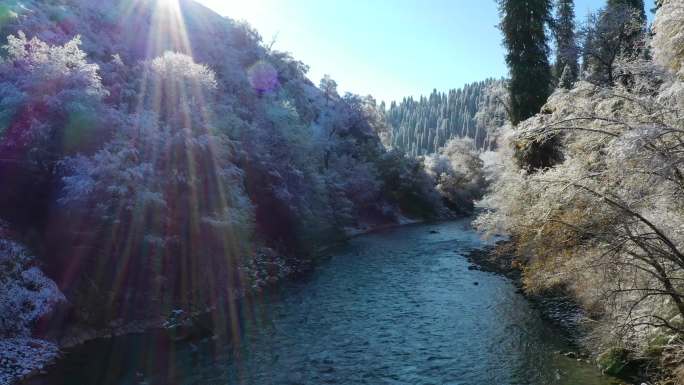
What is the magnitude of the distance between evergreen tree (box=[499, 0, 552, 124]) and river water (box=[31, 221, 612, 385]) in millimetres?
11372

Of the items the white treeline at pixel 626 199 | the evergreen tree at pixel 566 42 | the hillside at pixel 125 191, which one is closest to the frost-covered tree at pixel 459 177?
the evergreen tree at pixel 566 42

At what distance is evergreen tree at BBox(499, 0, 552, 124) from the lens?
2767 centimetres

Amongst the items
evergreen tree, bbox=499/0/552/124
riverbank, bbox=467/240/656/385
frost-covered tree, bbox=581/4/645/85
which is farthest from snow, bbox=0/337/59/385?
frost-covered tree, bbox=581/4/645/85


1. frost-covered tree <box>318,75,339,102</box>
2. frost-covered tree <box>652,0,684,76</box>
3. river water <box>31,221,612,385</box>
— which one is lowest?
river water <box>31,221,612,385</box>

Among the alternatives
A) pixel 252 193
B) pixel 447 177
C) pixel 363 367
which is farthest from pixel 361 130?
pixel 363 367

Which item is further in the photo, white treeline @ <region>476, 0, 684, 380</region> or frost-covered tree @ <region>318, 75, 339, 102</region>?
frost-covered tree @ <region>318, 75, 339, 102</region>

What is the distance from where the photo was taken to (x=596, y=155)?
452 inches

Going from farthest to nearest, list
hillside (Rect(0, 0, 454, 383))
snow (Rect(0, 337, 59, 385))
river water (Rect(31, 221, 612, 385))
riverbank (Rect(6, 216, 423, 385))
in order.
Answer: hillside (Rect(0, 0, 454, 383)), river water (Rect(31, 221, 612, 385)), riverbank (Rect(6, 216, 423, 385)), snow (Rect(0, 337, 59, 385))

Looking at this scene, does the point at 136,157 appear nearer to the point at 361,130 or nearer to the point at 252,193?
the point at 252,193

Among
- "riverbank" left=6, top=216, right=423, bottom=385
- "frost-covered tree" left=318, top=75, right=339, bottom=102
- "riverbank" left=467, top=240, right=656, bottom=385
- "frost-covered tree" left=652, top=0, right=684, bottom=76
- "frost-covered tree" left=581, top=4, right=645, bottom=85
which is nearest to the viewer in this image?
"frost-covered tree" left=652, top=0, right=684, bottom=76

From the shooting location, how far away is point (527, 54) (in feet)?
92.5

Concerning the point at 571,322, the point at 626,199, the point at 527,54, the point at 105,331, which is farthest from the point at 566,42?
the point at 105,331

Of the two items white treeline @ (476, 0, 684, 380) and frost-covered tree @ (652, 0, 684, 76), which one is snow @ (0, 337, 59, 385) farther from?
frost-covered tree @ (652, 0, 684, 76)

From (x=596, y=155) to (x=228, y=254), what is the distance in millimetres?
21199
